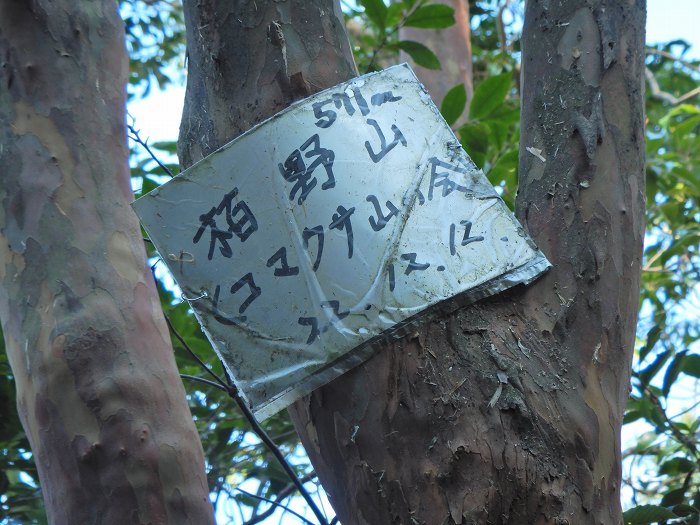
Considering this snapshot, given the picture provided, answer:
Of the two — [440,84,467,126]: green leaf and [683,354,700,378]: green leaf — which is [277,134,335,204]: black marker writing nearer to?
[440,84,467,126]: green leaf

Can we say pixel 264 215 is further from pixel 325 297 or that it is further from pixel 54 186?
pixel 54 186

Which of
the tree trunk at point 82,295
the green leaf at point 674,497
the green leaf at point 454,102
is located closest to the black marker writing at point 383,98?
the tree trunk at point 82,295

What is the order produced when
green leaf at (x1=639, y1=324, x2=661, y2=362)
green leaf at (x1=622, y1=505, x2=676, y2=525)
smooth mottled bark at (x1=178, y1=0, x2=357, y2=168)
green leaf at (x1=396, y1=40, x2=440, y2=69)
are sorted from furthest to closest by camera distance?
1. green leaf at (x1=396, y1=40, x2=440, y2=69)
2. green leaf at (x1=639, y1=324, x2=661, y2=362)
3. green leaf at (x1=622, y1=505, x2=676, y2=525)
4. smooth mottled bark at (x1=178, y1=0, x2=357, y2=168)

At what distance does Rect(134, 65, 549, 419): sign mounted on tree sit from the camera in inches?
45.8

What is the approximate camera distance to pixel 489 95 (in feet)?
7.30

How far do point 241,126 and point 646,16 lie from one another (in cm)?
74

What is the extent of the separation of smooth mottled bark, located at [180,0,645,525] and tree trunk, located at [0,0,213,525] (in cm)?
20

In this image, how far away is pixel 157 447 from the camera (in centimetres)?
122

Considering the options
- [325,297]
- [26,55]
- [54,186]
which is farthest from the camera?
[26,55]

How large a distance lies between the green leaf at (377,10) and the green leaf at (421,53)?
0.15 meters

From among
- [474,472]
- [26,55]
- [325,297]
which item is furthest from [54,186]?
[474,472]

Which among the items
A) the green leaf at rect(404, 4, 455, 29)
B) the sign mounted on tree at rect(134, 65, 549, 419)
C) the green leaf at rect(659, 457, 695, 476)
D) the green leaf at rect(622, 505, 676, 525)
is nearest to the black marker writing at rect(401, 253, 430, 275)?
the sign mounted on tree at rect(134, 65, 549, 419)

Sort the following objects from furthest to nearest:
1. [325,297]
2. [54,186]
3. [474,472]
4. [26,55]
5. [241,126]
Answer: [26,55] < [54,186] < [241,126] < [325,297] < [474,472]

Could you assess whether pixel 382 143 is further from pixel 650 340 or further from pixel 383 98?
pixel 650 340
